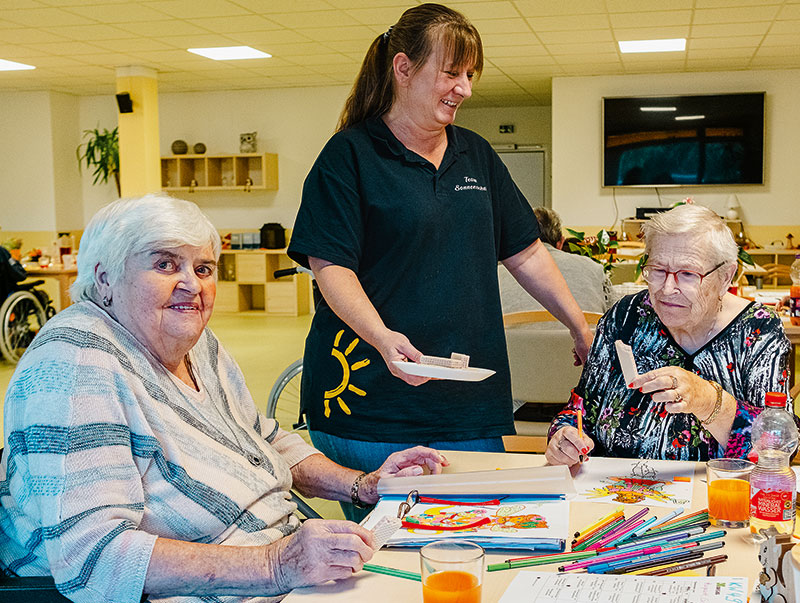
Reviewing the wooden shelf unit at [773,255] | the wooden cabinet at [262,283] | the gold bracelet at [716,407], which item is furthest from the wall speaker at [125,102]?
the gold bracelet at [716,407]

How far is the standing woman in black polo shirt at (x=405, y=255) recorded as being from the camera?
6.34 feet

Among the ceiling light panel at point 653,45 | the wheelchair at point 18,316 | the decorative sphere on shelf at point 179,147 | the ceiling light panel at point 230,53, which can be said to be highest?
the ceiling light panel at point 230,53

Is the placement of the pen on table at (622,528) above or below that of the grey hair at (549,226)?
below

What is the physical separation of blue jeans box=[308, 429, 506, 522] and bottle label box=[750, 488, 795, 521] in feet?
2.56

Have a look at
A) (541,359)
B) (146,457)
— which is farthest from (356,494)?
(541,359)

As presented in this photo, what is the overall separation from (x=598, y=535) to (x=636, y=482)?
0.32 m

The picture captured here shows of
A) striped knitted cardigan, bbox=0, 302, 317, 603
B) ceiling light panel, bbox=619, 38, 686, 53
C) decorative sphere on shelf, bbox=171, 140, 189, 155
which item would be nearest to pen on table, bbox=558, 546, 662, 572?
striped knitted cardigan, bbox=0, 302, 317, 603

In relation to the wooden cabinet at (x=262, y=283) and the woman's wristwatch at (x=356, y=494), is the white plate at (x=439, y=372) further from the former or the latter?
the wooden cabinet at (x=262, y=283)

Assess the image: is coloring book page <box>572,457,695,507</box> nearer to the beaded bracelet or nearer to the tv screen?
the beaded bracelet

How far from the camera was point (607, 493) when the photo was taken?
5.11 ft

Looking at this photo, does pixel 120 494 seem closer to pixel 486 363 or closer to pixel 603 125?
pixel 486 363

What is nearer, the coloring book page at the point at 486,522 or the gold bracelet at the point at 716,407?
the coloring book page at the point at 486,522

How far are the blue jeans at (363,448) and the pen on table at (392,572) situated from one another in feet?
2.11

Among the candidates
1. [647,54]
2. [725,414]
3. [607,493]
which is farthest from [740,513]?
[647,54]
